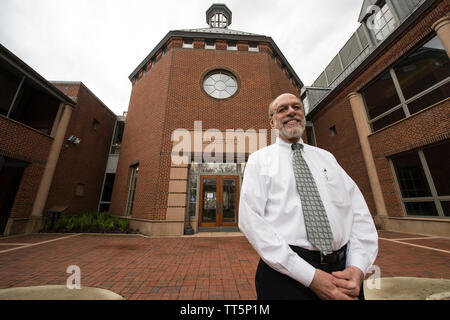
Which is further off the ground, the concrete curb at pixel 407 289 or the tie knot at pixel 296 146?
the tie knot at pixel 296 146

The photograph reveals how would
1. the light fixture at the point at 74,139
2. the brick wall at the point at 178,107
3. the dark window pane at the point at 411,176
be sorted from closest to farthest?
the dark window pane at the point at 411,176 → the brick wall at the point at 178,107 → the light fixture at the point at 74,139

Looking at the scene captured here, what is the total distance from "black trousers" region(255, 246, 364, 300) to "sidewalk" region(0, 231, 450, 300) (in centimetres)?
150

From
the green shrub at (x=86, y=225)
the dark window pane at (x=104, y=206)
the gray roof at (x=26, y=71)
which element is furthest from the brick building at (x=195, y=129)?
the gray roof at (x=26, y=71)

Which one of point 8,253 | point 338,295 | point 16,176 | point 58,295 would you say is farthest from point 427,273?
point 16,176

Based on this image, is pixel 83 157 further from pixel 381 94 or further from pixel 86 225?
pixel 381 94

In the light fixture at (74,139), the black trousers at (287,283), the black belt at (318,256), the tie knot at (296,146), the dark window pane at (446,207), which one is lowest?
the black trousers at (287,283)

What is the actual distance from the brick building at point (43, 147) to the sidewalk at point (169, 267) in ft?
11.9

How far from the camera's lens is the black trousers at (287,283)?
1.03m

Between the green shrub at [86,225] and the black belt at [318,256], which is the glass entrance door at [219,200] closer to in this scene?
the green shrub at [86,225]

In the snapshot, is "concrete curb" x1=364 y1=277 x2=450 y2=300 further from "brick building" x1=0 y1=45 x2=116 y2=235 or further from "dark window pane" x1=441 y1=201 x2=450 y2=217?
"brick building" x1=0 y1=45 x2=116 y2=235

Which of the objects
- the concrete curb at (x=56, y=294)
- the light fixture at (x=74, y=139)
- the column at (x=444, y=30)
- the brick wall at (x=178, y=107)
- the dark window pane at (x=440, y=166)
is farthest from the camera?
the light fixture at (x=74, y=139)

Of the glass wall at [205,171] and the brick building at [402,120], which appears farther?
the glass wall at [205,171]

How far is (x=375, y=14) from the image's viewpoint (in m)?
10.8
